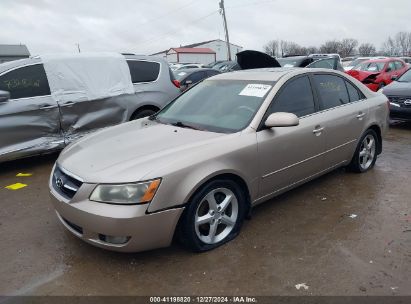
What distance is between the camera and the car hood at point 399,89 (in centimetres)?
835

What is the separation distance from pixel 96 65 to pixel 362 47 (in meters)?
90.0

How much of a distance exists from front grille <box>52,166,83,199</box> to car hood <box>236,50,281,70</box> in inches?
216

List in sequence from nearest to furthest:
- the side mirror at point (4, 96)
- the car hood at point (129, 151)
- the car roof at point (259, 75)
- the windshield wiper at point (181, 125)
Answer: the car hood at point (129, 151), the windshield wiper at point (181, 125), the car roof at point (259, 75), the side mirror at point (4, 96)

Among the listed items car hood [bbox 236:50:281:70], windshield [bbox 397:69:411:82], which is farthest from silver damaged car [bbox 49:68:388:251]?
windshield [bbox 397:69:411:82]

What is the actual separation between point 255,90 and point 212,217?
4.74ft

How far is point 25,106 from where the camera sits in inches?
222

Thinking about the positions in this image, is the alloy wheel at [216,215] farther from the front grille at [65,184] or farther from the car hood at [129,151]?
the front grille at [65,184]

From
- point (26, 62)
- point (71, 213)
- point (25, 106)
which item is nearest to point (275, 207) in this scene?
point (71, 213)

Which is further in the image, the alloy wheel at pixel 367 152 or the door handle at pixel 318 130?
the alloy wheel at pixel 367 152

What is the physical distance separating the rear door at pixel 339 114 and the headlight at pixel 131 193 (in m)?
2.31

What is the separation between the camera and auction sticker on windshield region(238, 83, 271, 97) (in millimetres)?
3855

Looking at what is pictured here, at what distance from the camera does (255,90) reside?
3918 millimetres

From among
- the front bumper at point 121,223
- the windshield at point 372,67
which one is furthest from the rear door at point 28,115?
the windshield at point 372,67

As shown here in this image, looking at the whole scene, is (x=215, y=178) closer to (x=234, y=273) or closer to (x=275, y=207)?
(x=234, y=273)
